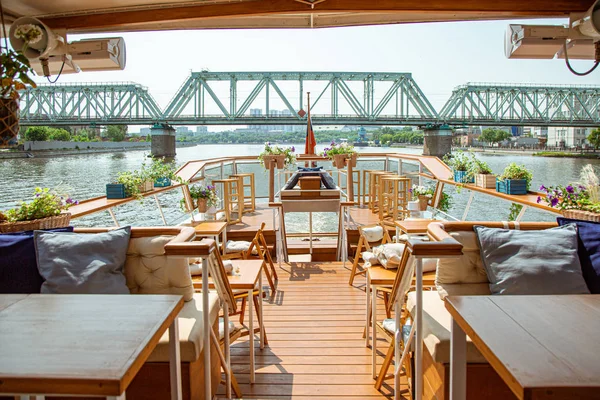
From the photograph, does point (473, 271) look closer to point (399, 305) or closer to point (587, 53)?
point (399, 305)

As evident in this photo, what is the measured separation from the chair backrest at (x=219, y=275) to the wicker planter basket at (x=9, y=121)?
1265mm

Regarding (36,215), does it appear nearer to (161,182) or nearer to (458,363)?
(458,363)

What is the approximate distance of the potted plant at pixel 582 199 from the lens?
2.54 m

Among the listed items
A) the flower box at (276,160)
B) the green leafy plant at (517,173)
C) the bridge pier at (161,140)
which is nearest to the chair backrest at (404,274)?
the green leafy plant at (517,173)

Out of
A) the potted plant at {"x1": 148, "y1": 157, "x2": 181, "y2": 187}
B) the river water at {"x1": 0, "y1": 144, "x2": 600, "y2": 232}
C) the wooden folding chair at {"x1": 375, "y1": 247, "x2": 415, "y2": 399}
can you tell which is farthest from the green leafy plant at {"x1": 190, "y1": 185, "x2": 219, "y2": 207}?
the wooden folding chair at {"x1": 375, "y1": 247, "x2": 415, "y2": 399}

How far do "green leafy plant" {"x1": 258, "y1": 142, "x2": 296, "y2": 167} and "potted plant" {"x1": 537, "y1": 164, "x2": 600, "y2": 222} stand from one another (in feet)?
17.7

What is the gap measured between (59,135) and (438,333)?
59.8 meters

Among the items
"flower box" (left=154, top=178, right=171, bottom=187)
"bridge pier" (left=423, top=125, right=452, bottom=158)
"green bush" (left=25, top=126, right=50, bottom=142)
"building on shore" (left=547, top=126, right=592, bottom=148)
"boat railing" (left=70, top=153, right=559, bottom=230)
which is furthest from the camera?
"building on shore" (left=547, top=126, right=592, bottom=148)

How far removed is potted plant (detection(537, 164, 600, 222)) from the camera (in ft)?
8.35

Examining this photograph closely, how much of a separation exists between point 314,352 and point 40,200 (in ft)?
6.24

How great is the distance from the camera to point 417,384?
183 cm

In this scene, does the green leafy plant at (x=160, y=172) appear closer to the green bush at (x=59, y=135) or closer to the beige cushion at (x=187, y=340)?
the beige cushion at (x=187, y=340)

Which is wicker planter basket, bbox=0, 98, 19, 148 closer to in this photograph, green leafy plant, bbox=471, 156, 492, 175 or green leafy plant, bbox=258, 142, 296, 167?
green leafy plant, bbox=471, 156, 492, 175

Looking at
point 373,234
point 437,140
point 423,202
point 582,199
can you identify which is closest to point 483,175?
point 423,202
